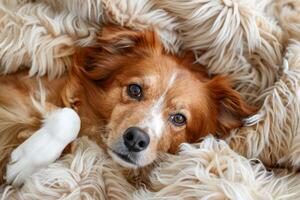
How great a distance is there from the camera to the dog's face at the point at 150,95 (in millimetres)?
1583

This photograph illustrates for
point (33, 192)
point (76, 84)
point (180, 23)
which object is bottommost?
point (33, 192)

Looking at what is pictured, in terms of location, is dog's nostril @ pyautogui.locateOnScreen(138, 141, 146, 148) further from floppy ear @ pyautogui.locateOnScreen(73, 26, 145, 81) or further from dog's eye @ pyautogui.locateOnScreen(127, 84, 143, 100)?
floppy ear @ pyautogui.locateOnScreen(73, 26, 145, 81)

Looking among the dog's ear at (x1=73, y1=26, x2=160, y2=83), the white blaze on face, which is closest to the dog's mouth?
the white blaze on face

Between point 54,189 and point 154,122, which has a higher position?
point 154,122

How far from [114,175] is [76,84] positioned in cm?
36

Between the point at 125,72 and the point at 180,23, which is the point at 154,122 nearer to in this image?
the point at 125,72

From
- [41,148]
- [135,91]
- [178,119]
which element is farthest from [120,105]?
[41,148]

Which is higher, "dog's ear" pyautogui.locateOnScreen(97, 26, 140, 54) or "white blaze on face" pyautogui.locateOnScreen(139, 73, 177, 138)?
"dog's ear" pyautogui.locateOnScreen(97, 26, 140, 54)

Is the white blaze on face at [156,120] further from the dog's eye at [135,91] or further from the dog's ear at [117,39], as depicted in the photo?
the dog's ear at [117,39]

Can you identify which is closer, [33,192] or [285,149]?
[33,192]

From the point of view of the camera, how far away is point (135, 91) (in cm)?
166

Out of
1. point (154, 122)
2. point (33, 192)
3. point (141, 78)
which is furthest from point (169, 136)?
point (33, 192)

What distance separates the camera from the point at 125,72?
5.63ft

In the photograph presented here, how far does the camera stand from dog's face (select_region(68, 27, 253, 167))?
1583 mm
